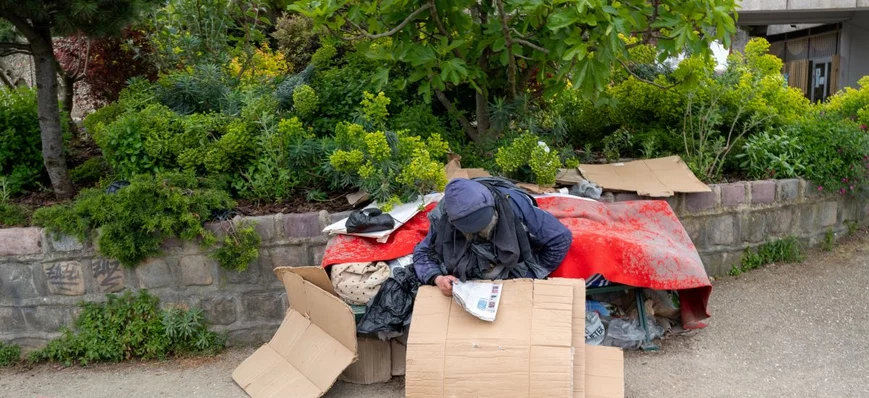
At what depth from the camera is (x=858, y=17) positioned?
14.7 metres

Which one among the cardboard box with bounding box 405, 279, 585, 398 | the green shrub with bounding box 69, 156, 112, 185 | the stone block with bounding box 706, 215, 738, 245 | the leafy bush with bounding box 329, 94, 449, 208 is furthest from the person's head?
the green shrub with bounding box 69, 156, 112, 185

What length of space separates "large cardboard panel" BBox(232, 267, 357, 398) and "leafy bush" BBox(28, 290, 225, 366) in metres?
0.61

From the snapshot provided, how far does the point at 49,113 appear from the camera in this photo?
5551 mm

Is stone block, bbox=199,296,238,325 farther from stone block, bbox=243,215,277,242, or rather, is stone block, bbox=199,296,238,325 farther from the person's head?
the person's head

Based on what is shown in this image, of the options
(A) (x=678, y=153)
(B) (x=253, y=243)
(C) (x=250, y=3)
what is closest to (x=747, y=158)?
(A) (x=678, y=153)

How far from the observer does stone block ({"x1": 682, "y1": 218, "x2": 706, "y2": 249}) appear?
5699mm

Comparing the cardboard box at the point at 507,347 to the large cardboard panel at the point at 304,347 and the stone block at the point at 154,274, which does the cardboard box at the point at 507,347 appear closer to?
the large cardboard panel at the point at 304,347

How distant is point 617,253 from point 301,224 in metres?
2.14

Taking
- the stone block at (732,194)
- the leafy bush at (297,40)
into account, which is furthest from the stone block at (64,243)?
the stone block at (732,194)

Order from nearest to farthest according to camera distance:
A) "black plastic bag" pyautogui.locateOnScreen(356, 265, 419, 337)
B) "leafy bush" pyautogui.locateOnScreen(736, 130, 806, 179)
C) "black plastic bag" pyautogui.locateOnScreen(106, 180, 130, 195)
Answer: "black plastic bag" pyautogui.locateOnScreen(356, 265, 419, 337), "black plastic bag" pyautogui.locateOnScreen(106, 180, 130, 195), "leafy bush" pyautogui.locateOnScreen(736, 130, 806, 179)

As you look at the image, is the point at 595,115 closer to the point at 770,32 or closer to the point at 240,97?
the point at 240,97

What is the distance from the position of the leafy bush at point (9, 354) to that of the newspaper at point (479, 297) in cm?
330

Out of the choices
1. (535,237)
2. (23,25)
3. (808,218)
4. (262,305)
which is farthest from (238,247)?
(808,218)

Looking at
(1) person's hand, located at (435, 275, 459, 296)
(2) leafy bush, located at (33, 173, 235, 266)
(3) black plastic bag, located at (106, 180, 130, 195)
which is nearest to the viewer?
(1) person's hand, located at (435, 275, 459, 296)
